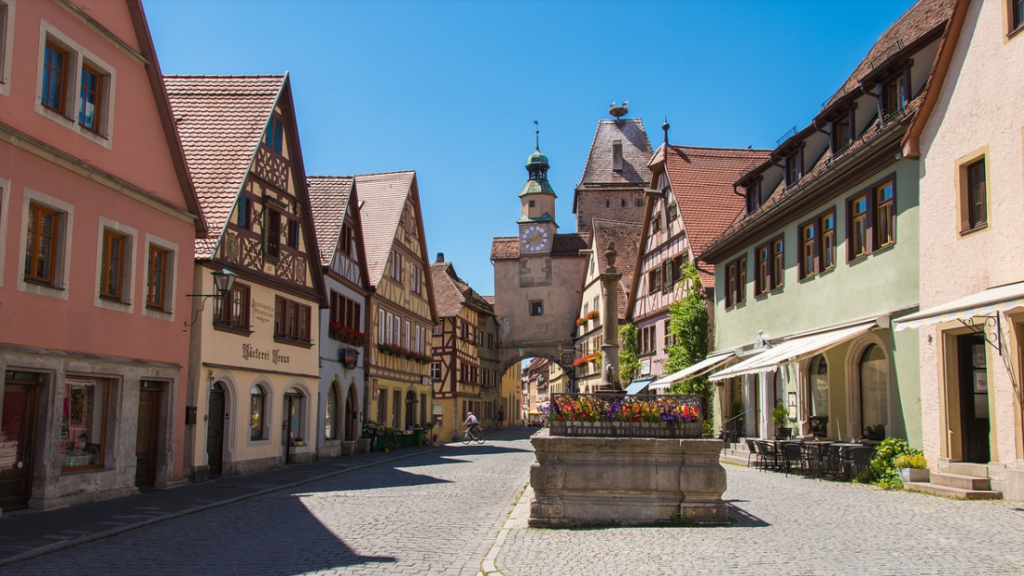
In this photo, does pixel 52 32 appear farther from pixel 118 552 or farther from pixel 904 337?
pixel 904 337

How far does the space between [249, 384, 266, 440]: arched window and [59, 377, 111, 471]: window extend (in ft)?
20.5

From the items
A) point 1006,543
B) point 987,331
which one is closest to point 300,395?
point 987,331

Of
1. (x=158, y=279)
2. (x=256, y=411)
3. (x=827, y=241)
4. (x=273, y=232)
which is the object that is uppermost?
(x=273, y=232)

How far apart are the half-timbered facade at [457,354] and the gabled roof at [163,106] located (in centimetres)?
2691

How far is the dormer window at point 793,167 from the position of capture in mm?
23297

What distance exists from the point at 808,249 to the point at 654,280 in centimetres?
1524

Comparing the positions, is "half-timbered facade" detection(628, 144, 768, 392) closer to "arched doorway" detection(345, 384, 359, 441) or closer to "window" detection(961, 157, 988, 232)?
"arched doorway" detection(345, 384, 359, 441)

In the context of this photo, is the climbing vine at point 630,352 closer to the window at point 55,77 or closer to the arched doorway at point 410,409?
the arched doorway at point 410,409

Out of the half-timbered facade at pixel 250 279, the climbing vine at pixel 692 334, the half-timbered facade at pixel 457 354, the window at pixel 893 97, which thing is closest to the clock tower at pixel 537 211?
the half-timbered facade at pixel 457 354

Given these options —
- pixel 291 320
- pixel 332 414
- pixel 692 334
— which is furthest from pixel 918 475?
pixel 332 414

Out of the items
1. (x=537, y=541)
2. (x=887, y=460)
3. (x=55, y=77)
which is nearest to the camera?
(x=537, y=541)

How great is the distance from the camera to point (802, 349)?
59.9 feet

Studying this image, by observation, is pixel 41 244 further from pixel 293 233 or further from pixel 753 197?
pixel 753 197

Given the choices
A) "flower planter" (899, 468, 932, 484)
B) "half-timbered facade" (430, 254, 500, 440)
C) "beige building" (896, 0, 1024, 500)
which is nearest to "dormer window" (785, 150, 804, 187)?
"beige building" (896, 0, 1024, 500)
